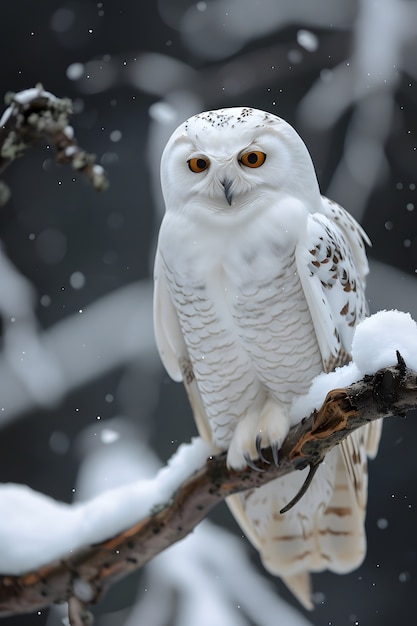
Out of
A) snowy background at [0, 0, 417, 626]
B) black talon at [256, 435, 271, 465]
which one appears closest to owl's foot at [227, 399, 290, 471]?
black talon at [256, 435, 271, 465]

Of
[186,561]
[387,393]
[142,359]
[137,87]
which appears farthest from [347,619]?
[137,87]

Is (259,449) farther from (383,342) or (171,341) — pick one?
(383,342)

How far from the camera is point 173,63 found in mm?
1771

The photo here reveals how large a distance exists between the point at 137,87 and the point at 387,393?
3.99ft

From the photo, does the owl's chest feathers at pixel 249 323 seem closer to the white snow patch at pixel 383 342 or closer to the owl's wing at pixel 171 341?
the owl's wing at pixel 171 341

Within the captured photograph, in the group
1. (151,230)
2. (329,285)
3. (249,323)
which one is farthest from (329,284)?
(151,230)

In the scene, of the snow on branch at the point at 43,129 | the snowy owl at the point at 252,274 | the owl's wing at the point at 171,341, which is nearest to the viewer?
the snow on branch at the point at 43,129

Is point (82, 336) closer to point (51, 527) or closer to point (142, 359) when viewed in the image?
point (142, 359)

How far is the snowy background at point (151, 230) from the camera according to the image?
1708mm

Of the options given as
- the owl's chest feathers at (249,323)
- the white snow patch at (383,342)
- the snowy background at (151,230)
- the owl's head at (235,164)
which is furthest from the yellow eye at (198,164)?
the snowy background at (151,230)

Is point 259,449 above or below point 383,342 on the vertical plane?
below

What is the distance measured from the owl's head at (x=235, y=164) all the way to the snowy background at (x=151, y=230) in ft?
2.42

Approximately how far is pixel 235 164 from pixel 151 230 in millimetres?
845

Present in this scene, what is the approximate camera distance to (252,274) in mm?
975
